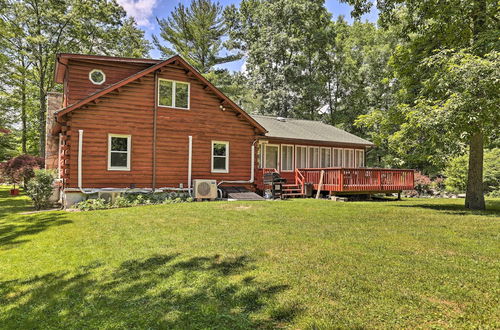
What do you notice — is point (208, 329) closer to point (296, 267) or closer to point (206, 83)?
point (296, 267)

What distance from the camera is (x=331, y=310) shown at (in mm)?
3266

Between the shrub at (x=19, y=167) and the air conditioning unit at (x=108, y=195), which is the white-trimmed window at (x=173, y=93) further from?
the shrub at (x=19, y=167)

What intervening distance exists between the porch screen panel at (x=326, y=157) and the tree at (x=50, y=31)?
1991 cm

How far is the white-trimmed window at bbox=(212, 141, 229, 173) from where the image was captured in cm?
1560

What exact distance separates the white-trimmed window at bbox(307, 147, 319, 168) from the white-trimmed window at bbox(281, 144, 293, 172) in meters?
1.27

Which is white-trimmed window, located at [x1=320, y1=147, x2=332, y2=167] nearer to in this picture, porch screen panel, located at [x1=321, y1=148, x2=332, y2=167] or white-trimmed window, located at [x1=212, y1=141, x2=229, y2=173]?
porch screen panel, located at [x1=321, y1=148, x2=332, y2=167]

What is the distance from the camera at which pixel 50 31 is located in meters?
26.8

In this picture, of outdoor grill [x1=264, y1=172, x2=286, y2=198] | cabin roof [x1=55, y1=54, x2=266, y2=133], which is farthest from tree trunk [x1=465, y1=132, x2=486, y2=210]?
cabin roof [x1=55, y1=54, x2=266, y2=133]

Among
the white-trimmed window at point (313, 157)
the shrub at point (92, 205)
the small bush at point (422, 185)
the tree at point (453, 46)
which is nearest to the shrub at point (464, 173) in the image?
the small bush at point (422, 185)

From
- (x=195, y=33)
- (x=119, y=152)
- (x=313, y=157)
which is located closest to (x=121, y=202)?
(x=119, y=152)

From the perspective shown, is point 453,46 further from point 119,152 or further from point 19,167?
point 19,167

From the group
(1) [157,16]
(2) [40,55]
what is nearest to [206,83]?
(2) [40,55]

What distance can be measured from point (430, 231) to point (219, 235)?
4695mm

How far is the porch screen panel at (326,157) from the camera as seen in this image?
20.6 meters
